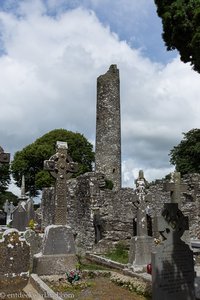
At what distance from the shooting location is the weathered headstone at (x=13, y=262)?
718 cm

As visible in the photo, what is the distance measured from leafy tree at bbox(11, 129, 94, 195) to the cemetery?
23989 millimetres

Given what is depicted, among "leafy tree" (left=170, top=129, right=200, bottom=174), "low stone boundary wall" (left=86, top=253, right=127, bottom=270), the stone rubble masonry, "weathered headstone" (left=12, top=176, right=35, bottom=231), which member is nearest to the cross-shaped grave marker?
"low stone boundary wall" (left=86, top=253, right=127, bottom=270)

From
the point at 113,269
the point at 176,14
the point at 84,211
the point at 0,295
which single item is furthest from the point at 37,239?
the point at 176,14

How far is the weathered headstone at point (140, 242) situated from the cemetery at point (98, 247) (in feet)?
0.08

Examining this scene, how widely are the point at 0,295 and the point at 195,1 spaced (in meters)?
6.70

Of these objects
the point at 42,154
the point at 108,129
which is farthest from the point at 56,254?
the point at 42,154

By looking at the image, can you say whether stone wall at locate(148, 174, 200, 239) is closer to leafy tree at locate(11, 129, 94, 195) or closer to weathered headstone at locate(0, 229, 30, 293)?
weathered headstone at locate(0, 229, 30, 293)

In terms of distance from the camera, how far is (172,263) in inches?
251

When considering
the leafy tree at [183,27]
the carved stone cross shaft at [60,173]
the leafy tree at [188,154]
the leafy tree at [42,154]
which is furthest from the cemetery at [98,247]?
the leafy tree at [42,154]

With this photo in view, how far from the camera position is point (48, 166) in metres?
10.1

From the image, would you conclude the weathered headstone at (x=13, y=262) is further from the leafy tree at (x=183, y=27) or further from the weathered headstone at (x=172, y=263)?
the leafy tree at (x=183, y=27)

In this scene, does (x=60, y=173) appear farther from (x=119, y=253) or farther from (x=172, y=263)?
(x=172, y=263)

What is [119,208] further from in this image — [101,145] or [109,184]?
[101,145]

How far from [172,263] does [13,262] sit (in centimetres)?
303
